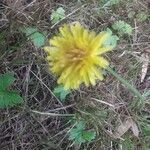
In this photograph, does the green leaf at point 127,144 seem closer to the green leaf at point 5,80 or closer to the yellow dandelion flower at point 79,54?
the green leaf at point 5,80

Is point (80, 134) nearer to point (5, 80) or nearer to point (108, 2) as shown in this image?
point (5, 80)

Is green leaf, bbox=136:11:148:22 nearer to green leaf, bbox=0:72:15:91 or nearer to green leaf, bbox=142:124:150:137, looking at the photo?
green leaf, bbox=142:124:150:137

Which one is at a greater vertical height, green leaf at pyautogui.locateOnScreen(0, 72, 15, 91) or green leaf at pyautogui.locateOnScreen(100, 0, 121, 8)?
green leaf at pyautogui.locateOnScreen(0, 72, 15, 91)

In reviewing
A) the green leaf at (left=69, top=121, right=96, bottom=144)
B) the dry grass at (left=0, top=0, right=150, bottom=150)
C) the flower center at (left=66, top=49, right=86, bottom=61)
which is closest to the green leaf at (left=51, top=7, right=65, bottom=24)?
the dry grass at (left=0, top=0, right=150, bottom=150)

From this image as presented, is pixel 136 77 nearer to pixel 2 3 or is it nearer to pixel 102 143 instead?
pixel 102 143

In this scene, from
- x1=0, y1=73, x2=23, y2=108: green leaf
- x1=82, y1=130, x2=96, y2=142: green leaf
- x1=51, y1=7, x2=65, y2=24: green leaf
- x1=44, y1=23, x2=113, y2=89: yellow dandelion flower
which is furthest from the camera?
x1=51, y1=7, x2=65, y2=24: green leaf
